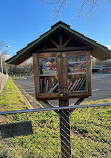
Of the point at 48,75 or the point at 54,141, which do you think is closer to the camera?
the point at 48,75

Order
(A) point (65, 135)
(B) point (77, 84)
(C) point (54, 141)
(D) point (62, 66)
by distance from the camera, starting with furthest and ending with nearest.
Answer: (C) point (54, 141) < (A) point (65, 135) < (B) point (77, 84) < (D) point (62, 66)

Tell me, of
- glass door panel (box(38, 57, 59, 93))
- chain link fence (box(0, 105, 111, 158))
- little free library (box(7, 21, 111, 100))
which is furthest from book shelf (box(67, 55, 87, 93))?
chain link fence (box(0, 105, 111, 158))

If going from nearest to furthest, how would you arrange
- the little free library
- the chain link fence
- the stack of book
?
the little free library → the stack of book → the chain link fence

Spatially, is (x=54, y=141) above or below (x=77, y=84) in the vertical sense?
below

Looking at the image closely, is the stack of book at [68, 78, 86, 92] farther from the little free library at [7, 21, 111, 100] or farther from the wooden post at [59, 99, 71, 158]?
the wooden post at [59, 99, 71, 158]

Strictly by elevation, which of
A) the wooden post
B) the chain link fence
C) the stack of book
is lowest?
the chain link fence

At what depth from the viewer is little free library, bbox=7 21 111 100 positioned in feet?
6.77

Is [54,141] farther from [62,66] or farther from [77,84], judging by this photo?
[62,66]

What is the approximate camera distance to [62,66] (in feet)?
6.82

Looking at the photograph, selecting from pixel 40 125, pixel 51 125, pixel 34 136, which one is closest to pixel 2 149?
pixel 34 136

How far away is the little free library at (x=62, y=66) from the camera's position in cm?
206

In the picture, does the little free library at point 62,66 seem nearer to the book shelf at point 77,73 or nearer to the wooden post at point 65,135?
the book shelf at point 77,73

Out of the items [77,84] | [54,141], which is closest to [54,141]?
[54,141]

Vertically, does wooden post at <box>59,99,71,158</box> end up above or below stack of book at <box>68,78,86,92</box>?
below
